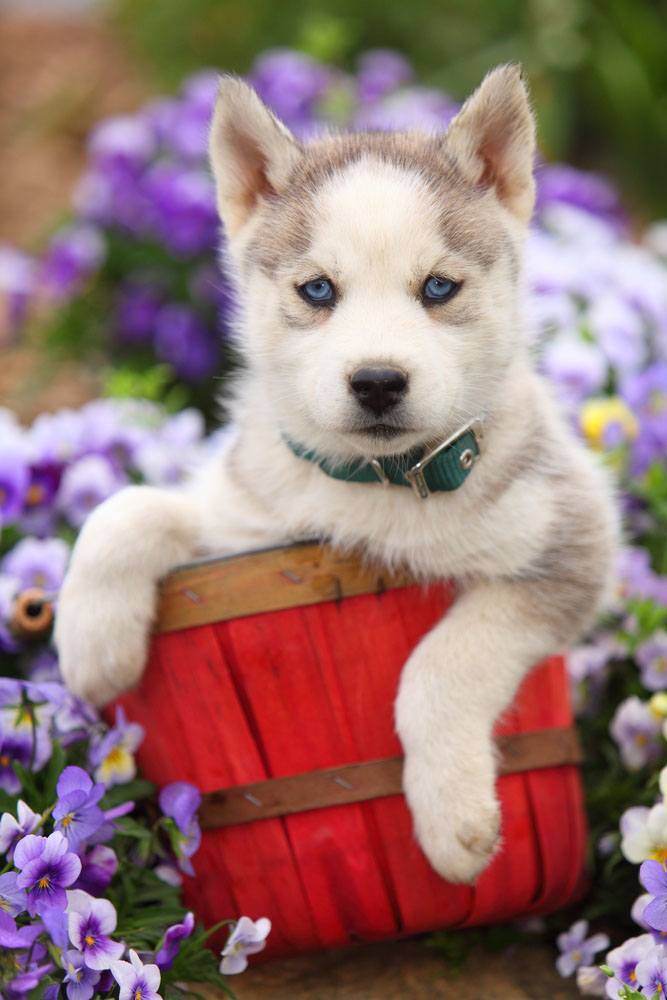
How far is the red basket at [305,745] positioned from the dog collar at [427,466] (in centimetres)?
21

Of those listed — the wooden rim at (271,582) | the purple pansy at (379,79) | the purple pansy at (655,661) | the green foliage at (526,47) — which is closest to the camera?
the wooden rim at (271,582)

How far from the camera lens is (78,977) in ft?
7.80

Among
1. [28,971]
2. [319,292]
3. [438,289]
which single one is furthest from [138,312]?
[28,971]

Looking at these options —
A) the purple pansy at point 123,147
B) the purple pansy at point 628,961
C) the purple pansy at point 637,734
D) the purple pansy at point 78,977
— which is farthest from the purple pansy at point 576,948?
the purple pansy at point 123,147

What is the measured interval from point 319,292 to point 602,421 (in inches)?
58.0

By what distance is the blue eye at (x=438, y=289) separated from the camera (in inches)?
105

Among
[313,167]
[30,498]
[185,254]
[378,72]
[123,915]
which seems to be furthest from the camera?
[378,72]

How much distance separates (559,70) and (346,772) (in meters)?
6.76

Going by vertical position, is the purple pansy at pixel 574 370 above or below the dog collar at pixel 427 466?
below

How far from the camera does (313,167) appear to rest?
289 centimetres

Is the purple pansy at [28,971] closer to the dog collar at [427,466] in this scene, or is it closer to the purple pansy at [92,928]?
the purple pansy at [92,928]

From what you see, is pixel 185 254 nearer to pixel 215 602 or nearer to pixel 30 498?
pixel 30 498

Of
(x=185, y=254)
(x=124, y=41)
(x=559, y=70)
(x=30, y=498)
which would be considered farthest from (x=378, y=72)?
(x=124, y=41)

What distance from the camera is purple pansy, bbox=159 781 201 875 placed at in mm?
2686
